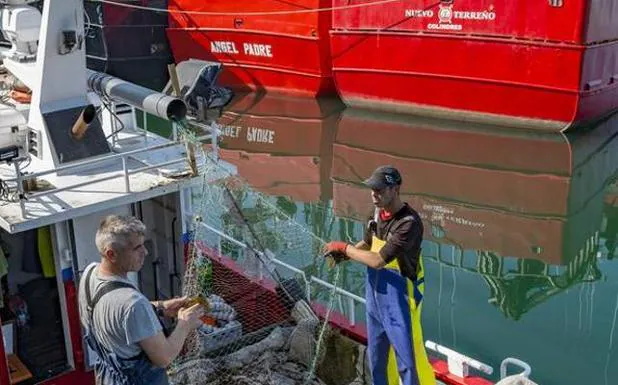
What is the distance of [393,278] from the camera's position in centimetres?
448

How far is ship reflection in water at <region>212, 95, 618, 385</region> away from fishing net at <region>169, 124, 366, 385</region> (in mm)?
1338

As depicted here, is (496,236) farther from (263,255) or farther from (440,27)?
(440,27)

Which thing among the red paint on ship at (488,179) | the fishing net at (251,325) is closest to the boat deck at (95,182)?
the fishing net at (251,325)

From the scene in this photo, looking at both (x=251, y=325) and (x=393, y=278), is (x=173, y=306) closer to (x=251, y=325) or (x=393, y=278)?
(x=393, y=278)

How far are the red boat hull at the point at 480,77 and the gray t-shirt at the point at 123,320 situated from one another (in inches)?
471

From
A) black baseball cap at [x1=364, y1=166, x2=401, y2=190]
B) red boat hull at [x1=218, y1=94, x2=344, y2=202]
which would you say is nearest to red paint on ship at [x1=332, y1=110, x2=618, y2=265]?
red boat hull at [x1=218, y1=94, x2=344, y2=202]

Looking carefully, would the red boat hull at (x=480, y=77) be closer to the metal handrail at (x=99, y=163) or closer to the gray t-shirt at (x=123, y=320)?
the metal handrail at (x=99, y=163)

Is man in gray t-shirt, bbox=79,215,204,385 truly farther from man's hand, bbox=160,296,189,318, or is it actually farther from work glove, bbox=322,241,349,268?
work glove, bbox=322,241,349,268

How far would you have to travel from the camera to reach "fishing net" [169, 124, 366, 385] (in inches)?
219

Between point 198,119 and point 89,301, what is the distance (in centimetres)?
276

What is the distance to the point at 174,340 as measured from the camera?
3.10 metres

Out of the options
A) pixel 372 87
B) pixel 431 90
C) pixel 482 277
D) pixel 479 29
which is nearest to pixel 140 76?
pixel 372 87

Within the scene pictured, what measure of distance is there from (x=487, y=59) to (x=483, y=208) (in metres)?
4.24

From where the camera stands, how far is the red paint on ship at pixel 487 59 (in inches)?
526
